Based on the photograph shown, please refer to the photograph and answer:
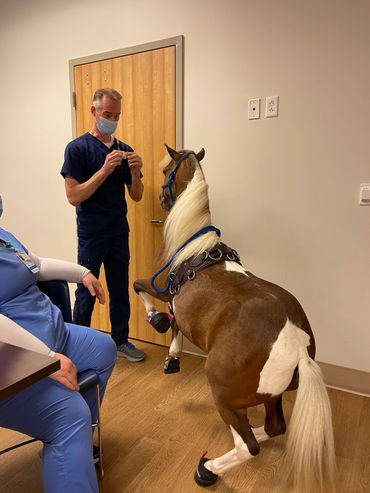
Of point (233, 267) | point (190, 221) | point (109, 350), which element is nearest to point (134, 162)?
point (190, 221)

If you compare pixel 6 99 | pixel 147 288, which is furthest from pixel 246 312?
pixel 6 99

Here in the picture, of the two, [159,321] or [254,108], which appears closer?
[159,321]

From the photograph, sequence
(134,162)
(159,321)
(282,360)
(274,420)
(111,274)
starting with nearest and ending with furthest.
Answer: (282,360) < (274,420) < (159,321) < (134,162) < (111,274)

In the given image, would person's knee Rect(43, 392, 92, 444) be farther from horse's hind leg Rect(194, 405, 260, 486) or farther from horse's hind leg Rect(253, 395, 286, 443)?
horse's hind leg Rect(253, 395, 286, 443)

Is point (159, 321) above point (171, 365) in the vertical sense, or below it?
above

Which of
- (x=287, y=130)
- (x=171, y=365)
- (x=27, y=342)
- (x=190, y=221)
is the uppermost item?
(x=287, y=130)

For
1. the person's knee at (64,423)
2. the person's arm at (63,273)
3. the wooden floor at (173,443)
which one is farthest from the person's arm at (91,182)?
the person's knee at (64,423)

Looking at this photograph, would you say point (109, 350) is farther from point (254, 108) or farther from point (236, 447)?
point (254, 108)

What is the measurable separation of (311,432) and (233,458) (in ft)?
1.14

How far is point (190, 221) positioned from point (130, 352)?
46.3 inches

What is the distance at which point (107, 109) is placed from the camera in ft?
6.58

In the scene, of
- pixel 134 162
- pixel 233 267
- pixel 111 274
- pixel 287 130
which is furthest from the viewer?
pixel 111 274

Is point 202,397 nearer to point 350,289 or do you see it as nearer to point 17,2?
point 350,289

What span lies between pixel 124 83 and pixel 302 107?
122 cm
